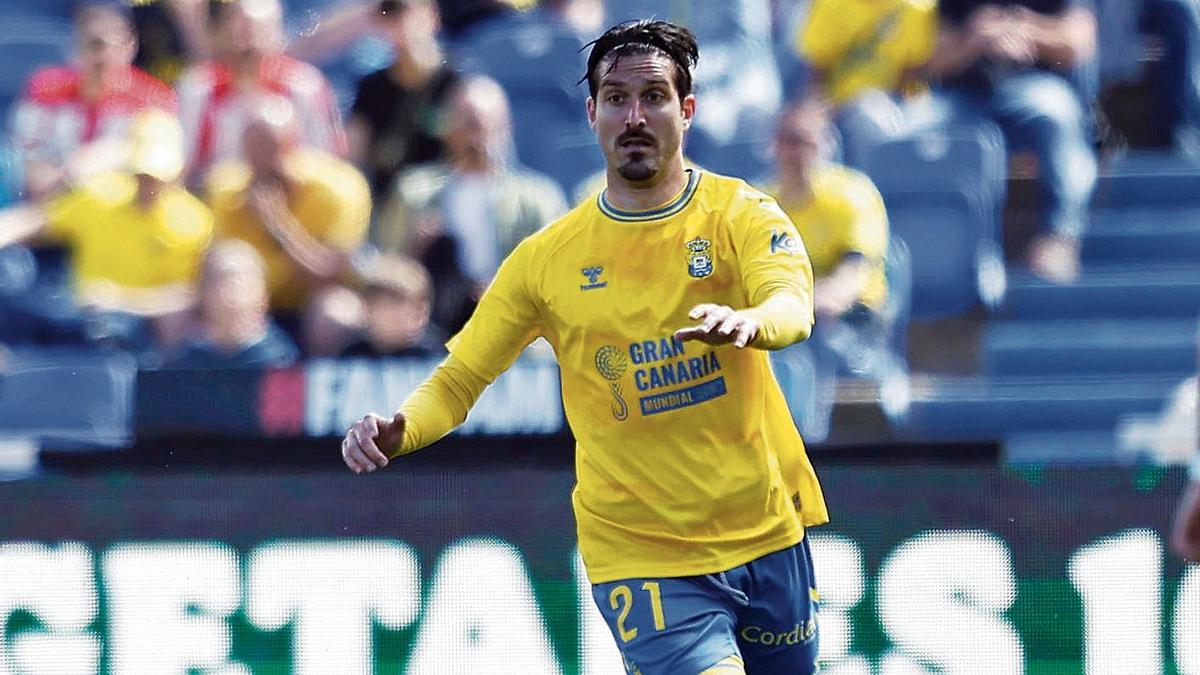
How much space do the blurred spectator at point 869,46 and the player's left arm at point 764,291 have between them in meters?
4.00

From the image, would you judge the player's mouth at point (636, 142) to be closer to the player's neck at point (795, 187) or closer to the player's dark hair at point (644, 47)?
the player's dark hair at point (644, 47)

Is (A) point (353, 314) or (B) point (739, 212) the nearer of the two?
A: (B) point (739, 212)

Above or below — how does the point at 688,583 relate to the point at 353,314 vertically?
below

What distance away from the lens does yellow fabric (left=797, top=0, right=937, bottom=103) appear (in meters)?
7.86

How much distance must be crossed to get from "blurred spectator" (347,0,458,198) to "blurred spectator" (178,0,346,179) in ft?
0.44

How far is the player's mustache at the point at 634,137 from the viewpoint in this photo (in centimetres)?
387

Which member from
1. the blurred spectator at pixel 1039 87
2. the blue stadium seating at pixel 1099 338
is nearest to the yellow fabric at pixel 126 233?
the blue stadium seating at pixel 1099 338

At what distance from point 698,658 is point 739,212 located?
0.98m

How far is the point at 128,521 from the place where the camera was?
6492 mm

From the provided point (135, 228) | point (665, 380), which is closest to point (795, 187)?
point (135, 228)

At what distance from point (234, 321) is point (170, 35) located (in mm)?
1680

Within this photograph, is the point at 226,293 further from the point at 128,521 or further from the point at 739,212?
the point at 739,212

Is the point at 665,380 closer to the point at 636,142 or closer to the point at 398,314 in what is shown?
the point at 636,142

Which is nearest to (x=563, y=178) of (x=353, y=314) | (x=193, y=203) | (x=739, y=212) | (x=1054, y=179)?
(x=353, y=314)
